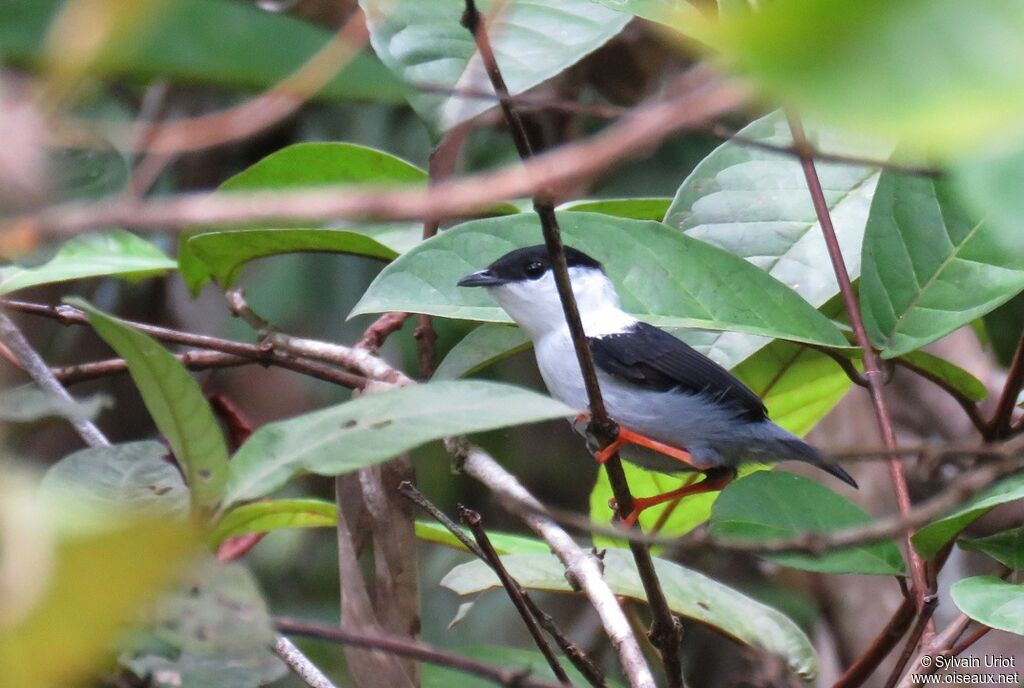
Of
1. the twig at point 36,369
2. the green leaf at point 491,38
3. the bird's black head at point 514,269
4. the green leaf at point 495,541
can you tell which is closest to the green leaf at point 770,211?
the bird's black head at point 514,269

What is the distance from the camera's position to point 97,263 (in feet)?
7.70

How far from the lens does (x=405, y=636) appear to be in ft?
5.95

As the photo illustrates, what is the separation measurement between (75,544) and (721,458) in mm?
2430

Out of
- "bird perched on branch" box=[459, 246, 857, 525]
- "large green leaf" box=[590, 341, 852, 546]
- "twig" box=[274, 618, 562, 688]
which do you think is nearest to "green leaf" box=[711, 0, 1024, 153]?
"twig" box=[274, 618, 562, 688]

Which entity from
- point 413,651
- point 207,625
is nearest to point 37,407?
point 207,625

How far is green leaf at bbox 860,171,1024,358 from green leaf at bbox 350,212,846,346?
0.45 ft

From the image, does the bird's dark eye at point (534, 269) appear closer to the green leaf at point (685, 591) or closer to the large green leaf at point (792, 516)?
the green leaf at point (685, 591)

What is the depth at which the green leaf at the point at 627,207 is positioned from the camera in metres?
2.48

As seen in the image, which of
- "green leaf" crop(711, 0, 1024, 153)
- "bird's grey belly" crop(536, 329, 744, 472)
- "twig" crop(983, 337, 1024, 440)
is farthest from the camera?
"bird's grey belly" crop(536, 329, 744, 472)

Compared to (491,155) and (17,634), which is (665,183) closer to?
(491,155)

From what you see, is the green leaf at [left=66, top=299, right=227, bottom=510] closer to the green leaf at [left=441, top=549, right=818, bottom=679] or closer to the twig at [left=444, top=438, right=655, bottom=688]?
the twig at [left=444, top=438, right=655, bottom=688]

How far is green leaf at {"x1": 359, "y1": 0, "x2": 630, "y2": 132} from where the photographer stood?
179 centimetres

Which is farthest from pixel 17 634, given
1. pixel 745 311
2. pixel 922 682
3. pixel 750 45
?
pixel 745 311

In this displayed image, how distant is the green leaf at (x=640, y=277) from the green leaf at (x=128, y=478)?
698 mm
